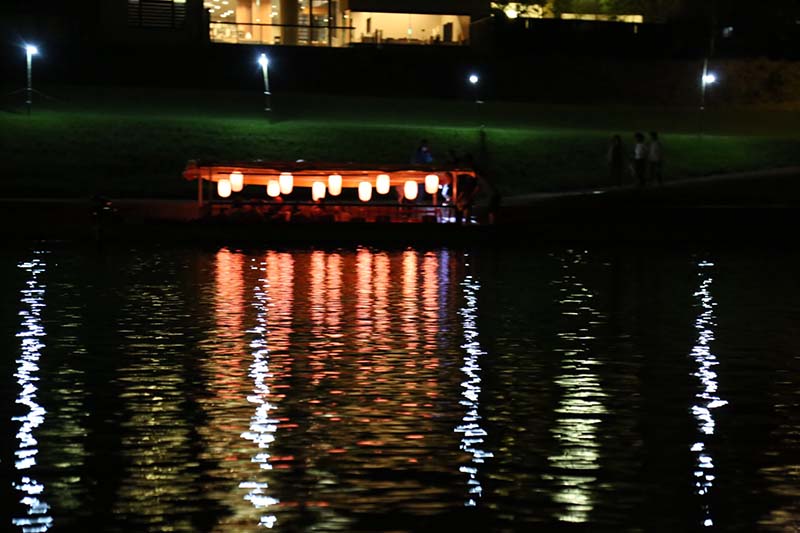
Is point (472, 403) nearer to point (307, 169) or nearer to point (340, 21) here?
point (307, 169)

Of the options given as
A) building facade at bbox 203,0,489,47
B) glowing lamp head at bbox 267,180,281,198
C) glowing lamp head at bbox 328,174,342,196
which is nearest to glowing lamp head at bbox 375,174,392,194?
glowing lamp head at bbox 328,174,342,196

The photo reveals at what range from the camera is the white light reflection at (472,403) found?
1065 centimetres

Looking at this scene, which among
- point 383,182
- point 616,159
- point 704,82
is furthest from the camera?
point 704,82

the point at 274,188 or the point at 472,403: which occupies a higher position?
the point at 274,188

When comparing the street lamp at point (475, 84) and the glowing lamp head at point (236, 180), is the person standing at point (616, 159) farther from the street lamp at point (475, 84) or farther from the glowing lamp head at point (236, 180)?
the street lamp at point (475, 84)

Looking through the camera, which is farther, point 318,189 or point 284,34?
point 284,34

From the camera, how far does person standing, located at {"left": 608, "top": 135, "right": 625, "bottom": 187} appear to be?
38.9m

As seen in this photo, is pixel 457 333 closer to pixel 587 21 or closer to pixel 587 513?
pixel 587 513

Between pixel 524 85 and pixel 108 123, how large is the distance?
686 inches

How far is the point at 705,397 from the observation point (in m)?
14.1

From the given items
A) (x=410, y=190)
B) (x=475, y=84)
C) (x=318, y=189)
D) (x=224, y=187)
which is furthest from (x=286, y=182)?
(x=475, y=84)

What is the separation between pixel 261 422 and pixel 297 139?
30811 millimetres

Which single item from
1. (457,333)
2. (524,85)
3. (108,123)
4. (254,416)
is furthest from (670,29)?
(254,416)

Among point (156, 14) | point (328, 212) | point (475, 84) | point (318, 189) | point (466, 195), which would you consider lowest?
point (328, 212)
